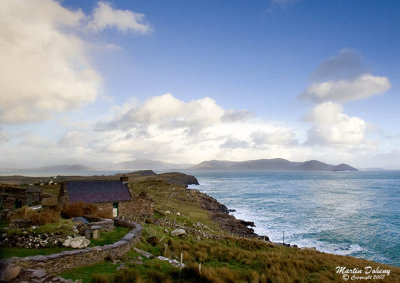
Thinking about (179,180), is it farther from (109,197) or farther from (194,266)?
(194,266)

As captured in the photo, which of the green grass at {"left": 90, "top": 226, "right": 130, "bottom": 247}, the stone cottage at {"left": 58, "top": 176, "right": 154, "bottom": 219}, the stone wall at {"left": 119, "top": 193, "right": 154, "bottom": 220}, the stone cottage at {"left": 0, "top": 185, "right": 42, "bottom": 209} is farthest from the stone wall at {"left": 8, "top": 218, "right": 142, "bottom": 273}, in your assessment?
the stone wall at {"left": 119, "top": 193, "right": 154, "bottom": 220}

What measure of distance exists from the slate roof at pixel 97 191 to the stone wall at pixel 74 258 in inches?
567

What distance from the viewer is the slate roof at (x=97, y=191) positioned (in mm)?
27875

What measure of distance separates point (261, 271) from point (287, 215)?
38.5 m

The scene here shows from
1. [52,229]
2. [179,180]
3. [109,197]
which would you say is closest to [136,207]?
[109,197]

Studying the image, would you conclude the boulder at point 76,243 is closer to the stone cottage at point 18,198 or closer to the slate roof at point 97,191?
the stone cottage at point 18,198

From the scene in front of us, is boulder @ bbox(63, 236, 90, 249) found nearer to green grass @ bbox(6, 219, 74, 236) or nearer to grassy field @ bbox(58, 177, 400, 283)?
green grass @ bbox(6, 219, 74, 236)

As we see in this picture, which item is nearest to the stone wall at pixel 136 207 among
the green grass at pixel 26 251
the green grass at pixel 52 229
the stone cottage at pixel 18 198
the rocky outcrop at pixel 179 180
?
the stone cottage at pixel 18 198

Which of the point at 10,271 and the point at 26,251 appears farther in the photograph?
the point at 26,251

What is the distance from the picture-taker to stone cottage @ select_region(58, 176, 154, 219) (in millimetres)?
27984

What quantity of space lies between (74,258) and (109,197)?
18.1 meters

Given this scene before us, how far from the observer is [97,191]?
29.5 m

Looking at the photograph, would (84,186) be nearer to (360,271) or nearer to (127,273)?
(127,273)

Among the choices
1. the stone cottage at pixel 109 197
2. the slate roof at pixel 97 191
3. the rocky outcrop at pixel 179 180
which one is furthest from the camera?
the rocky outcrop at pixel 179 180
